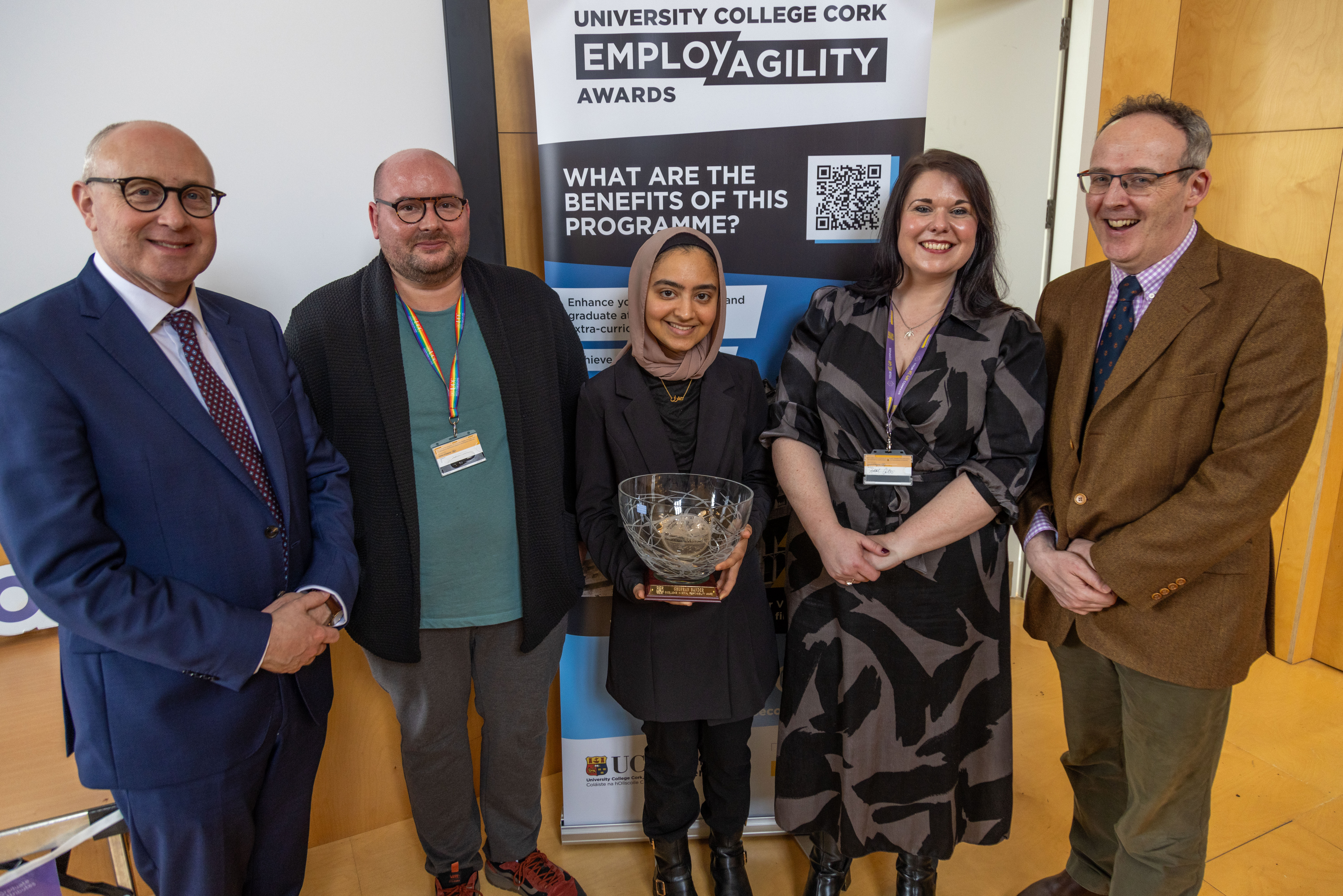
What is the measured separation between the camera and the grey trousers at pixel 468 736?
Answer: 1.95 metres

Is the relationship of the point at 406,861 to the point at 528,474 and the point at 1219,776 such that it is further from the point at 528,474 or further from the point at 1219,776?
the point at 1219,776

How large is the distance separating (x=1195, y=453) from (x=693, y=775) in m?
1.42

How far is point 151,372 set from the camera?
4.39 feet

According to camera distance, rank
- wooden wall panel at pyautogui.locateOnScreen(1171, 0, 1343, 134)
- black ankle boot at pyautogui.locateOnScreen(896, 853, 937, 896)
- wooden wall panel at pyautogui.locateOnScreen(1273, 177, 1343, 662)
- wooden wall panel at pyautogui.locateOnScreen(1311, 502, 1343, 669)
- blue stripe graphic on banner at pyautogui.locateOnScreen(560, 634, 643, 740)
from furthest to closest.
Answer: wooden wall panel at pyautogui.locateOnScreen(1311, 502, 1343, 669) < wooden wall panel at pyautogui.locateOnScreen(1273, 177, 1343, 662) < wooden wall panel at pyautogui.locateOnScreen(1171, 0, 1343, 134) < blue stripe graphic on banner at pyautogui.locateOnScreen(560, 634, 643, 740) < black ankle boot at pyautogui.locateOnScreen(896, 853, 937, 896)

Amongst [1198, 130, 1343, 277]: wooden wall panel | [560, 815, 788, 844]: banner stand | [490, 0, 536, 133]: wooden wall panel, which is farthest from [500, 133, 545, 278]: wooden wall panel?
[1198, 130, 1343, 277]: wooden wall panel

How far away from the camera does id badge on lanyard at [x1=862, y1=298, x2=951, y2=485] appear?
68.7 inches

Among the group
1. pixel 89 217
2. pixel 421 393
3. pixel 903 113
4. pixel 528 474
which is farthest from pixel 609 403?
pixel 903 113

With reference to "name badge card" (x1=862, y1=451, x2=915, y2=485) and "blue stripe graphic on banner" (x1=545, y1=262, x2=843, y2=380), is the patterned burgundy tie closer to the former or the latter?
"blue stripe graphic on banner" (x1=545, y1=262, x2=843, y2=380)

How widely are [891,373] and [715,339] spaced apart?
44 cm

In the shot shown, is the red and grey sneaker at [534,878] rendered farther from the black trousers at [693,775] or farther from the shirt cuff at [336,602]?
the shirt cuff at [336,602]

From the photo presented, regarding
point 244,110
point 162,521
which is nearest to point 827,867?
point 162,521

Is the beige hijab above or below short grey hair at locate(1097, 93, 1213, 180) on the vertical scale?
below

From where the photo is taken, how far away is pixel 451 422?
5.97 feet

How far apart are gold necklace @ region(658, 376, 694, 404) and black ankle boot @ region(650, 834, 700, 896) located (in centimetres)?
119
